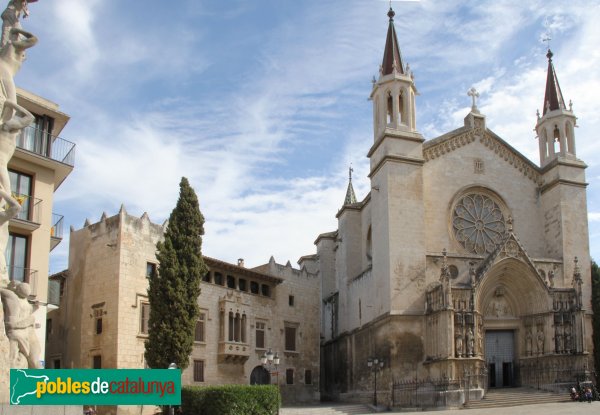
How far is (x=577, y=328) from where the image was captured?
34844 mm

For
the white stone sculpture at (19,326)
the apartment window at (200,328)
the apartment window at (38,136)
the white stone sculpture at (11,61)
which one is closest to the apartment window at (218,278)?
the apartment window at (200,328)

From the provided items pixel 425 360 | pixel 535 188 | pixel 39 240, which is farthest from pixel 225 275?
pixel 535 188

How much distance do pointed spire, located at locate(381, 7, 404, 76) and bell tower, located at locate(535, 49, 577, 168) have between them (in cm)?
935

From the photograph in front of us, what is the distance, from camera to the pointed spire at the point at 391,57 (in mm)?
38844

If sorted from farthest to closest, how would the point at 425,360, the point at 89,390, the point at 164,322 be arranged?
the point at 425,360
the point at 164,322
the point at 89,390

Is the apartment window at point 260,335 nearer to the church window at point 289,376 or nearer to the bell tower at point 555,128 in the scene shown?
the church window at point 289,376

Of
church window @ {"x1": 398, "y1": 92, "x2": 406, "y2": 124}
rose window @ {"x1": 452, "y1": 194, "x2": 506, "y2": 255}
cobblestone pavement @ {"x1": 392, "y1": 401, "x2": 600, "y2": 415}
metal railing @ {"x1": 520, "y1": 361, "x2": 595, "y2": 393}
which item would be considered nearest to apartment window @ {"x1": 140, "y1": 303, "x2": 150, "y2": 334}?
cobblestone pavement @ {"x1": 392, "y1": 401, "x2": 600, "y2": 415}

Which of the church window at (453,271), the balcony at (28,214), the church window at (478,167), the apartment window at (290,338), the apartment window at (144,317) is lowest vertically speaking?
the apartment window at (290,338)

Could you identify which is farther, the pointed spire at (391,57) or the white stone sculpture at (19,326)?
the pointed spire at (391,57)

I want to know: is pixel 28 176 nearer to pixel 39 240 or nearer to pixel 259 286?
pixel 39 240

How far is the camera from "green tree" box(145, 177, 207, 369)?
26.4 meters

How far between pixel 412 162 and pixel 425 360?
410 inches

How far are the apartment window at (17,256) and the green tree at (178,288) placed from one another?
557 centimetres

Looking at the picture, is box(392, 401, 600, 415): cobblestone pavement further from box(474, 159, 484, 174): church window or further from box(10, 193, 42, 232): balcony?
box(10, 193, 42, 232): balcony
